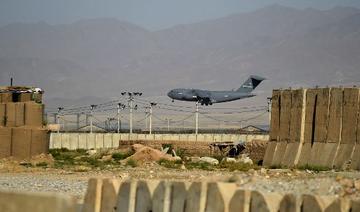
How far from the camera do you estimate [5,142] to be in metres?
34.2

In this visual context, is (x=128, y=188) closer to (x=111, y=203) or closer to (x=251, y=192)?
(x=111, y=203)

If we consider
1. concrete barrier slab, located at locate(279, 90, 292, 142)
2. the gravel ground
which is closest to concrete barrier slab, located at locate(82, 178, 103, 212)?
the gravel ground

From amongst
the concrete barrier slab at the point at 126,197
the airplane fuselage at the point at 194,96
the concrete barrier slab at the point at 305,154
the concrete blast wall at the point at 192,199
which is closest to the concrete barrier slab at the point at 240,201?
the concrete blast wall at the point at 192,199

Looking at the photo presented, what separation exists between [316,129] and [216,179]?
1355 centimetres

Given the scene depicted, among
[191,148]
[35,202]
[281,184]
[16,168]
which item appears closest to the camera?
[35,202]

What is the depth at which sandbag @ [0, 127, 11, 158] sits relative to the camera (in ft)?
112

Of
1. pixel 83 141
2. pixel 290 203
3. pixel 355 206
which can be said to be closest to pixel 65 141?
pixel 83 141

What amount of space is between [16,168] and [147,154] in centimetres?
567

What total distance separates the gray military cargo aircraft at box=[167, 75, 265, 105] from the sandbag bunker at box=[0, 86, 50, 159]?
252 feet

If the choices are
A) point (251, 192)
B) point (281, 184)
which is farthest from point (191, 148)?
point (251, 192)

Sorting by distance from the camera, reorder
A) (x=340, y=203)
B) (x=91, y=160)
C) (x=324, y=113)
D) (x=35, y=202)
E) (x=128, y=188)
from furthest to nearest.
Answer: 1. (x=91, y=160)
2. (x=324, y=113)
3. (x=128, y=188)
4. (x=340, y=203)
5. (x=35, y=202)

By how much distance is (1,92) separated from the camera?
3812 cm

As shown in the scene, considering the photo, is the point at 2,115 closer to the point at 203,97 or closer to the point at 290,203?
the point at 290,203

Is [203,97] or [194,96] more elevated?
[194,96]
